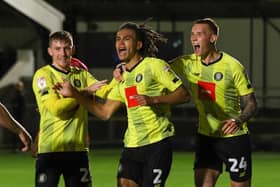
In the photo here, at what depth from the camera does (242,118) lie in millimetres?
8477

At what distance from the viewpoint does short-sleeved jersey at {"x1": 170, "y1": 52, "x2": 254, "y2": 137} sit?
→ 8.60 meters

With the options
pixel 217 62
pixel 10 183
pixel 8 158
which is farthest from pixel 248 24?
pixel 217 62

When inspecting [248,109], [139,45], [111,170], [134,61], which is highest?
[139,45]

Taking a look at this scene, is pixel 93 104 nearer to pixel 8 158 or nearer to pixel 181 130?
pixel 8 158

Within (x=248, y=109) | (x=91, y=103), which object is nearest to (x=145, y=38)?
(x=91, y=103)

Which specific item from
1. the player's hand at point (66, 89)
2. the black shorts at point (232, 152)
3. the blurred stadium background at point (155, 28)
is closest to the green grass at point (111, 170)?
the blurred stadium background at point (155, 28)

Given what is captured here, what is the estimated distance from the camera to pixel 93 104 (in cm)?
802

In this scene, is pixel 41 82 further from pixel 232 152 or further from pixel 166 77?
pixel 232 152

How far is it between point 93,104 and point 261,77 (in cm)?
2276

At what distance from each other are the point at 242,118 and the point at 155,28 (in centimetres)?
2159

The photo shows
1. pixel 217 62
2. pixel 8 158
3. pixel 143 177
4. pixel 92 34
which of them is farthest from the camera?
pixel 92 34

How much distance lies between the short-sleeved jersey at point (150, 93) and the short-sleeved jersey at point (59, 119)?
1.75 feet

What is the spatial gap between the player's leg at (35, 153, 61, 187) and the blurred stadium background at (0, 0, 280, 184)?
1672 centimetres

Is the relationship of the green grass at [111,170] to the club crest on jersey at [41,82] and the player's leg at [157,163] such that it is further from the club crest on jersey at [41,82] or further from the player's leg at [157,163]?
the player's leg at [157,163]
